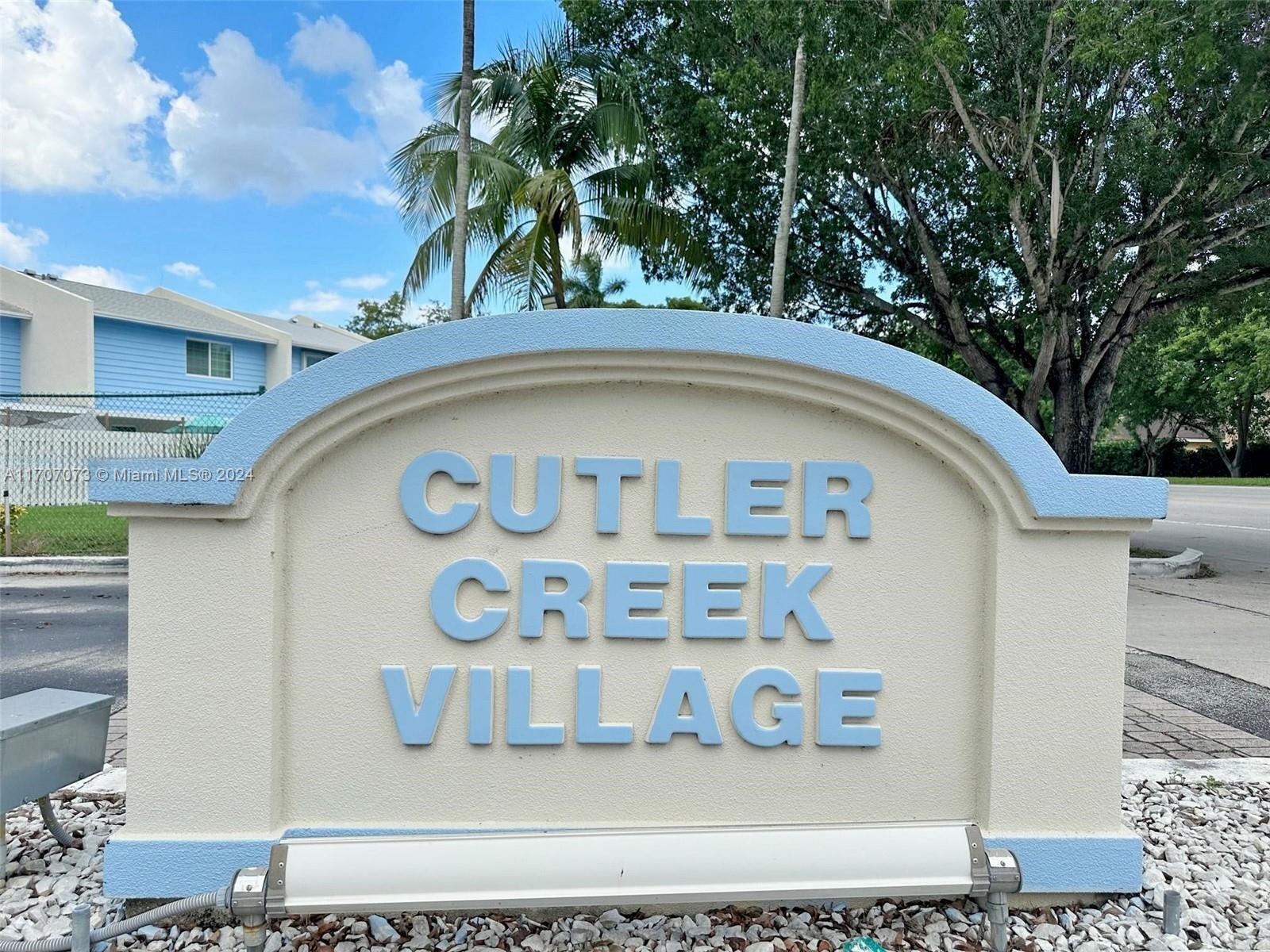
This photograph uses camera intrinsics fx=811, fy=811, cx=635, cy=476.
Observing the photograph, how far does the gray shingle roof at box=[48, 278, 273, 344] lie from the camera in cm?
2102

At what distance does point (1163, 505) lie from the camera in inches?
115

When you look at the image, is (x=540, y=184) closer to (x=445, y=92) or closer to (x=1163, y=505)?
(x=445, y=92)

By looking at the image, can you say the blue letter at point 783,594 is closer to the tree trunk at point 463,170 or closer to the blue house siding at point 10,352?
the tree trunk at point 463,170

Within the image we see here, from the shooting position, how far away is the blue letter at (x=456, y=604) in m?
2.98

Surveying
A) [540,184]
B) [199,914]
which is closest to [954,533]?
[199,914]

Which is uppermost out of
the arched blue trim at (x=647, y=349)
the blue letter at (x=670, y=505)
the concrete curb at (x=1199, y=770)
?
the arched blue trim at (x=647, y=349)

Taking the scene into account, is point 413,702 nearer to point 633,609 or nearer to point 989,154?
point 633,609

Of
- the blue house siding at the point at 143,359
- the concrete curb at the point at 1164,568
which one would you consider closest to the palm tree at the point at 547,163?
the concrete curb at the point at 1164,568

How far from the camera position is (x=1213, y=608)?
9.13 m

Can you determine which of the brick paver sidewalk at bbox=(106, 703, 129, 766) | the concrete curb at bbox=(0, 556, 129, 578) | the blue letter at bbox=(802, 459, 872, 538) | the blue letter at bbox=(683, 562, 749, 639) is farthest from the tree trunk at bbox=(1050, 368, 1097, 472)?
the concrete curb at bbox=(0, 556, 129, 578)

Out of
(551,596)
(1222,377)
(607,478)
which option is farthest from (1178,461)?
(551,596)

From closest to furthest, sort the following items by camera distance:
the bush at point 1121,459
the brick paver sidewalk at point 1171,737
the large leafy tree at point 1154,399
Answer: the brick paver sidewalk at point 1171,737 < the large leafy tree at point 1154,399 < the bush at point 1121,459

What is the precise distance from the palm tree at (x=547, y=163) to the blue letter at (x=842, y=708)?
410 inches

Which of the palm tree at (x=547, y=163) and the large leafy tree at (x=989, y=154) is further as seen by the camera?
the palm tree at (x=547, y=163)
